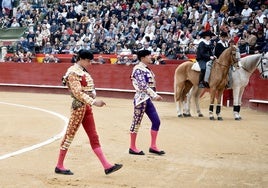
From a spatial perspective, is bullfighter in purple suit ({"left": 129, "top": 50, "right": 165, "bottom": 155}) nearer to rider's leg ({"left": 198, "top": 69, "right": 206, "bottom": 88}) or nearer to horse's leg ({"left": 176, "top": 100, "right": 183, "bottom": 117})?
rider's leg ({"left": 198, "top": 69, "right": 206, "bottom": 88})

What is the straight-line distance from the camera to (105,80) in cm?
1969

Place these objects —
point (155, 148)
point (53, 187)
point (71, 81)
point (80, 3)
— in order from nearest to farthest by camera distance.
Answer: point (53, 187)
point (71, 81)
point (155, 148)
point (80, 3)

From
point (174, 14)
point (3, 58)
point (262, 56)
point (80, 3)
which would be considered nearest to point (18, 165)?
point (262, 56)

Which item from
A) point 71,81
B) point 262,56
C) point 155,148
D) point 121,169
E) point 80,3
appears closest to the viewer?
point 71,81

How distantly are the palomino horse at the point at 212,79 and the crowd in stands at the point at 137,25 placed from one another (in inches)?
92.7

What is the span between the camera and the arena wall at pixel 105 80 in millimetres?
14734

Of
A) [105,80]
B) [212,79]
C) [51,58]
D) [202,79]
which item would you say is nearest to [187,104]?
[202,79]

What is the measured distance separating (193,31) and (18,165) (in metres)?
12.2

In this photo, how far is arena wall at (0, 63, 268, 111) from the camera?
48.3 feet

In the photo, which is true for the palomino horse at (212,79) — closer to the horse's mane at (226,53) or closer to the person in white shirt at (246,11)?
the horse's mane at (226,53)

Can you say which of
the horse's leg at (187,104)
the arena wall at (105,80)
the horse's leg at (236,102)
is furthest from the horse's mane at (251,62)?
the arena wall at (105,80)

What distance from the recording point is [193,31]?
60.2 feet

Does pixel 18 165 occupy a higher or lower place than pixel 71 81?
lower

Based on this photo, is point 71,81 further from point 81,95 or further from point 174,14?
point 174,14
